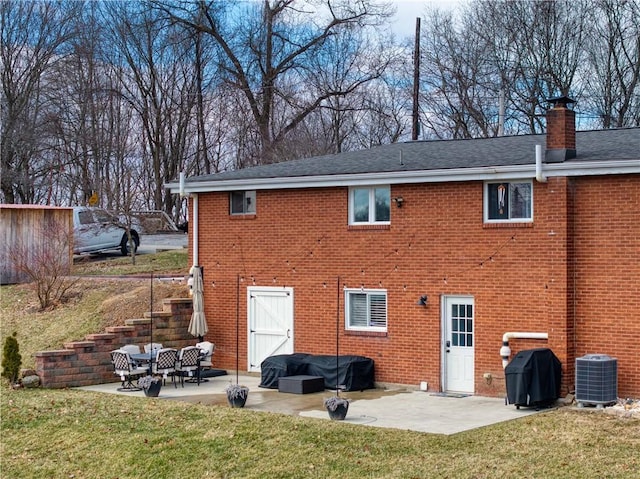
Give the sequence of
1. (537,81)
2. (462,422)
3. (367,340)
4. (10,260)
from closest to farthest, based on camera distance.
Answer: (462,422) < (367,340) < (10,260) < (537,81)

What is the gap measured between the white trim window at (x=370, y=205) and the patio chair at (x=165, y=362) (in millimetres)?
4868

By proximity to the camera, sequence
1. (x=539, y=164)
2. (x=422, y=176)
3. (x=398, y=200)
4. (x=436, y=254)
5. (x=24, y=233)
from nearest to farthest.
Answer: (x=539, y=164)
(x=422, y=176)
(x=436, y=254)
(x=398, y=200)
(x=24, y=233)

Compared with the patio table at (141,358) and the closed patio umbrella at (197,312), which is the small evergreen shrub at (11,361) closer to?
the patio table at (141,358)

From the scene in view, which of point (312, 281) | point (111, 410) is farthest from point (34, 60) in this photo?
point (111, 410)

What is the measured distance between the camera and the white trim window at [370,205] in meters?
22.8

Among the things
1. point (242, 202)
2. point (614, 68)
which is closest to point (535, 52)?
point (614, 68)

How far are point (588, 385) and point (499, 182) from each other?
454 centimetres

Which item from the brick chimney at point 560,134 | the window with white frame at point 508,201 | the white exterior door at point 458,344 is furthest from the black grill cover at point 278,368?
the brick chimney at point 560,134

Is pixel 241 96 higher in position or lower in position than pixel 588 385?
higher

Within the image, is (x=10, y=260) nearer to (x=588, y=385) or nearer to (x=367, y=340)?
(x=367, y=340)

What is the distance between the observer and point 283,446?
16156mm

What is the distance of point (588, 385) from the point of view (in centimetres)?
1898

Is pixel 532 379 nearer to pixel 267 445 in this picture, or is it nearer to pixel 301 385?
pixel 301 385

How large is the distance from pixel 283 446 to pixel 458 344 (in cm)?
660
